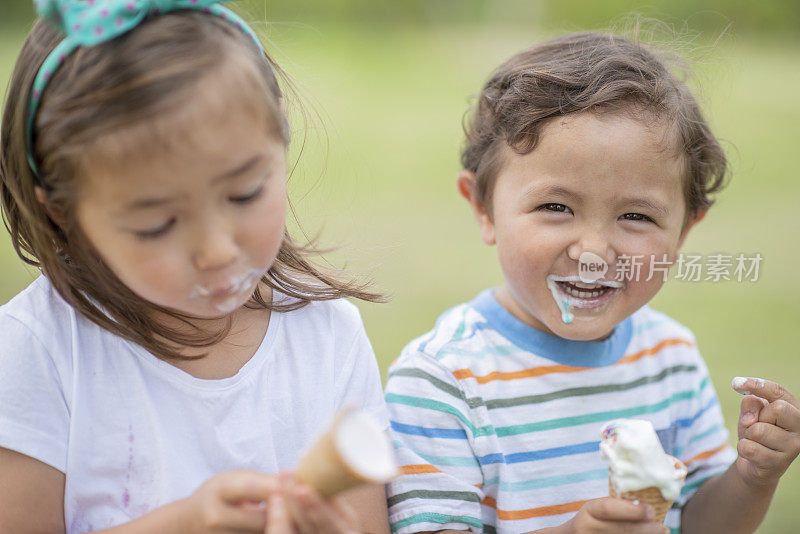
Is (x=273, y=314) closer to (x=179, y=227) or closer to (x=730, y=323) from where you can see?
(x=179, y=227)

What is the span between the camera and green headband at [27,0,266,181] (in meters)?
1.53

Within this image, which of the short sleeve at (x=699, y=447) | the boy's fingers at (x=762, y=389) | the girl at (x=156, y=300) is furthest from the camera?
the short sleeve at (x=699, y=447)

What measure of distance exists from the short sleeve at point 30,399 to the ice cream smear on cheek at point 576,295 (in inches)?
46.1

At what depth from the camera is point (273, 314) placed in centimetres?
204

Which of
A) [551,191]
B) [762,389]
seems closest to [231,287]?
[551,191]

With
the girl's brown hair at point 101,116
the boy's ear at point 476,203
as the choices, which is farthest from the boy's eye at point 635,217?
the girl's brown hair at point 101,116

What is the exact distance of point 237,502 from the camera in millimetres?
1467

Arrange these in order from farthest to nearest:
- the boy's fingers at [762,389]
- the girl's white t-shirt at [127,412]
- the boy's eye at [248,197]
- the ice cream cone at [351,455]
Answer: the boy's fingers at [762,389]
the girl's white t-shirt at [127,412]
the boy's eye at [248,197]
the ice cream cone at [351,455]

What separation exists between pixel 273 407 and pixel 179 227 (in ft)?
1.87

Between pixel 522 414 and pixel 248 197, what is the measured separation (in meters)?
0.98

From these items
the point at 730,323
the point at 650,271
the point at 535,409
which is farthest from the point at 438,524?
the point at 730,323

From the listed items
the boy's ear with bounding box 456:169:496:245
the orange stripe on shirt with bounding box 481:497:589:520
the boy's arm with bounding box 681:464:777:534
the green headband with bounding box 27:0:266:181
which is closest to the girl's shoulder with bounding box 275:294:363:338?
the boy's ear with bounding box 456:169:496:245

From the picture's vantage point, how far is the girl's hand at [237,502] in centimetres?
144

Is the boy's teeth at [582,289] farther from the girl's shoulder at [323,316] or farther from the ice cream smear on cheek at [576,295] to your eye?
the girl's shoulder at [323,316]
